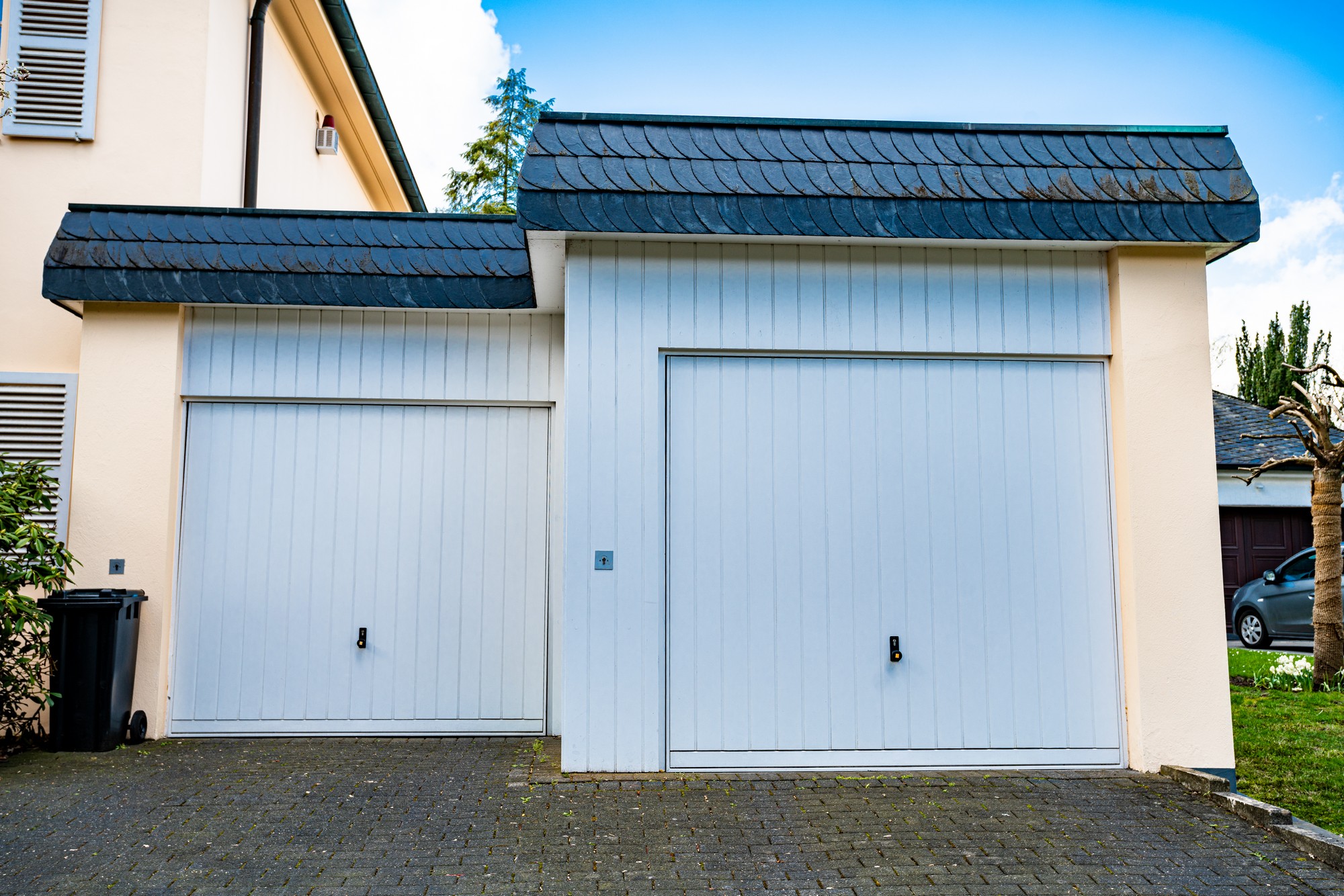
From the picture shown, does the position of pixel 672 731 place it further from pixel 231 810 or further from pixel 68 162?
pixel 68 162

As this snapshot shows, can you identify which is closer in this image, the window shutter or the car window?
the window shutter

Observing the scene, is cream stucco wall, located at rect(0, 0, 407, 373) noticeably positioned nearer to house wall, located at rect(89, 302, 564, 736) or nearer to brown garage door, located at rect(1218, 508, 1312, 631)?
house wall, located at rect(89, 302, 564, 736)

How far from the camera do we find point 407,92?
29578 mm

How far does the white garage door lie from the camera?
6250 mm

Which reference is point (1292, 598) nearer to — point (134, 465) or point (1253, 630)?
point (1253, 630)

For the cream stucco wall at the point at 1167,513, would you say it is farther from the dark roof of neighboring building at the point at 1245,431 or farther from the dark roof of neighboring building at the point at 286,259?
the dark roof of neighboring building at the point at 1245,431

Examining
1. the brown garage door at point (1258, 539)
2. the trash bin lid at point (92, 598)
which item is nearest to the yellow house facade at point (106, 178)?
the trash bin lid at point (92, 598)

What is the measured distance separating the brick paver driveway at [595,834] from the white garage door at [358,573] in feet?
2.82

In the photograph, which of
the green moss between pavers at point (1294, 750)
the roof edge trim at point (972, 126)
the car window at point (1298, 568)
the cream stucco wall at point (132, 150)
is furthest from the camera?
the car window at point (1298, 568)

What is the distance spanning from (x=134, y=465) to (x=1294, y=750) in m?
8.03

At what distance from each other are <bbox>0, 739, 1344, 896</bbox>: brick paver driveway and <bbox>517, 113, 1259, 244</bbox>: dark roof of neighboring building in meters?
3.02

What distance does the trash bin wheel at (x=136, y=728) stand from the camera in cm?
585

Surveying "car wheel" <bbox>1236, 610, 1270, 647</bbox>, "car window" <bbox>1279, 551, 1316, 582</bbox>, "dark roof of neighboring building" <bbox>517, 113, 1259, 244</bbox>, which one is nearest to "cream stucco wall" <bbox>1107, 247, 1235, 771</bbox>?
"dark roof of neighboring building" <bbox>517, 113, 1259, 244</bbox>

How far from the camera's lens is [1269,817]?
4242 mm
